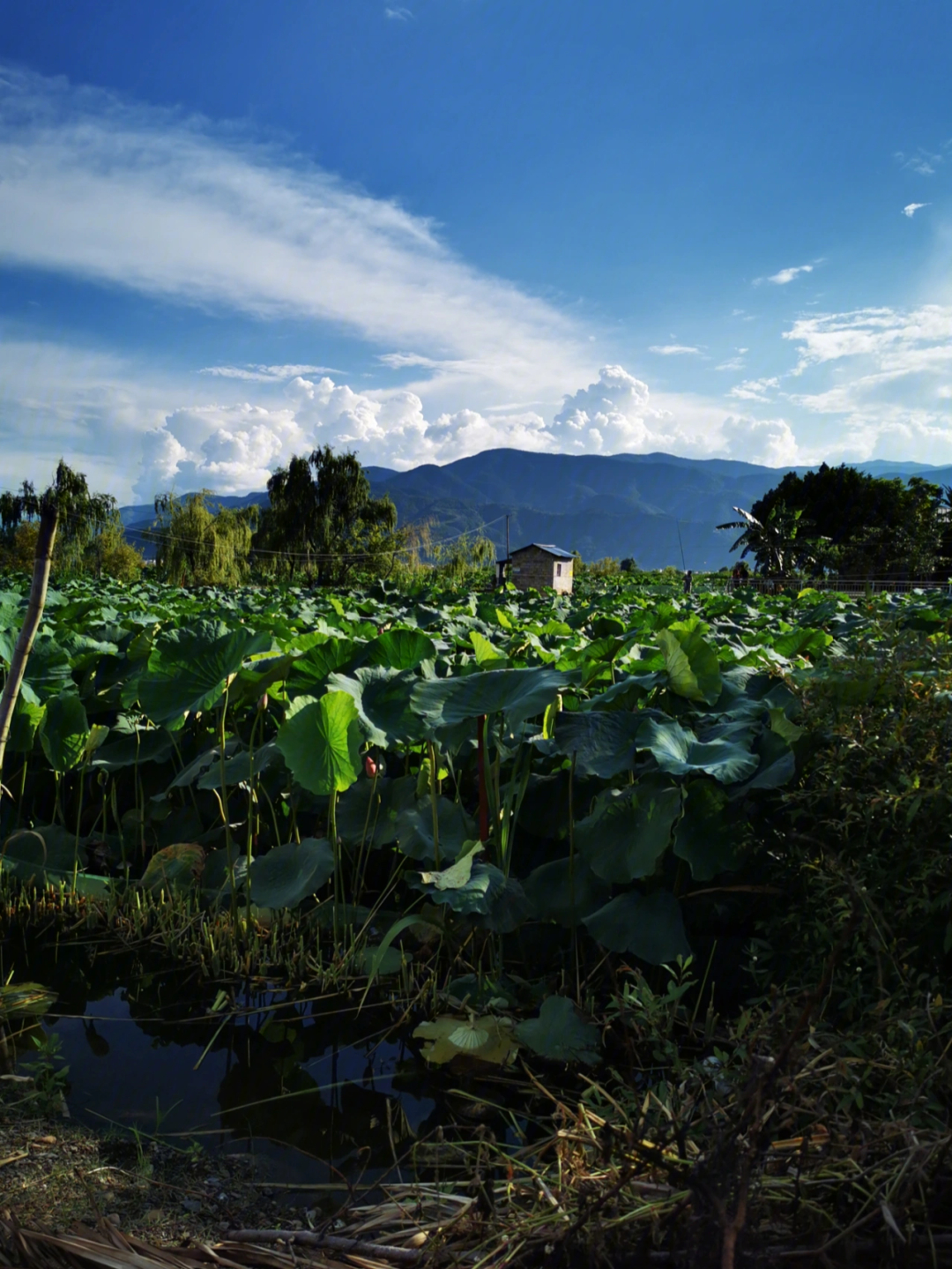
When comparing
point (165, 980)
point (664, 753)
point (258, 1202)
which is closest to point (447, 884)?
point (664, 753)

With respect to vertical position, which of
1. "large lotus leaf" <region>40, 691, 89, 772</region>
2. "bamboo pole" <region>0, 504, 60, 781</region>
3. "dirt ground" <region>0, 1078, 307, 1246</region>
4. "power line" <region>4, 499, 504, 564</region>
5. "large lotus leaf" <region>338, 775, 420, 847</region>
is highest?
"power line" <region>4, 499, 504, 564</region>

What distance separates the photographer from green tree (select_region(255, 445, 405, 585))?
1655 inches

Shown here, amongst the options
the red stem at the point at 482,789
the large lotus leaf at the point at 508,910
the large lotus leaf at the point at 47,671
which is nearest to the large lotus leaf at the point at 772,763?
the large lotus leaf at the point at 508,910

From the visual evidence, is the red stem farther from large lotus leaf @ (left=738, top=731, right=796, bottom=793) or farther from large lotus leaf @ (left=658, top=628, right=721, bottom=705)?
large lotus leaf @ (left=738, top=731, right=796, bottom=793)

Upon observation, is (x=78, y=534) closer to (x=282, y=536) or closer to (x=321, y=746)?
(x=282, y=536)

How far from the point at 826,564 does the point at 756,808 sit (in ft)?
150

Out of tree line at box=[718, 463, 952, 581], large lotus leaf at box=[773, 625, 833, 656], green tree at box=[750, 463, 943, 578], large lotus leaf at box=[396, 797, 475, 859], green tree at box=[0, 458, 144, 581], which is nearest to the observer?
large lotus leaf at box=[396, 797, 475, 859]

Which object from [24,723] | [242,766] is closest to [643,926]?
[242,766]

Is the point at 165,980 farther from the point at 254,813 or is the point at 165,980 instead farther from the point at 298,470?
the point at 298,470

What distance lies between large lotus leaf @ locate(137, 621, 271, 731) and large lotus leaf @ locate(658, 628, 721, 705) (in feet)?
4.57

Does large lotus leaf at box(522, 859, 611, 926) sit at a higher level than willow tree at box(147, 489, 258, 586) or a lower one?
lower

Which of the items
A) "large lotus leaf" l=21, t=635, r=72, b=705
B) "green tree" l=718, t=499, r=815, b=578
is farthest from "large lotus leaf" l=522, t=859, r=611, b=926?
"green tree" l=718, t=499, r=815, b=578

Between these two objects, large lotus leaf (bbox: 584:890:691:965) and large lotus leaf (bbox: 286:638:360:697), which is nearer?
large lotus leaf (bbox: 584:890:691:965)

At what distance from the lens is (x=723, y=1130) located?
53.2 inches
